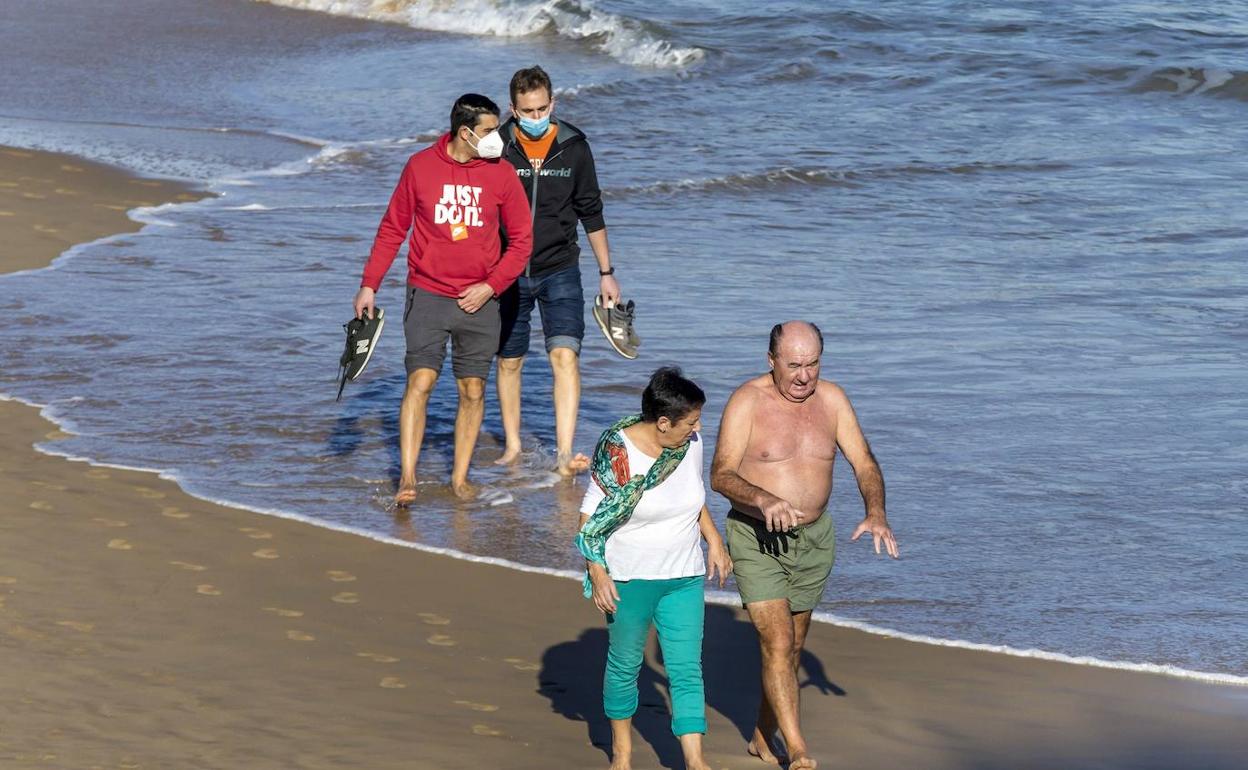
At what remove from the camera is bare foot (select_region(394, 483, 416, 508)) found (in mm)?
7961

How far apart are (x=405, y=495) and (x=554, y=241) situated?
1.39 metres

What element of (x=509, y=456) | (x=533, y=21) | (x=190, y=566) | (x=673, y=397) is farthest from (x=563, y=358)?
(x=533, y=21)

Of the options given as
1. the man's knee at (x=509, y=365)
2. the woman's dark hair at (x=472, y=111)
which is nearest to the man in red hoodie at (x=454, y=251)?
the woman's dark hair at (x=472, y=111)

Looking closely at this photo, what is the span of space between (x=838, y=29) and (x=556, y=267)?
18.1 m

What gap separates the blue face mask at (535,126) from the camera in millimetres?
7980

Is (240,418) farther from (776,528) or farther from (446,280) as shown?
(776,528)

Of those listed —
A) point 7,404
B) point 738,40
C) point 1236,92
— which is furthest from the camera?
point 738,40

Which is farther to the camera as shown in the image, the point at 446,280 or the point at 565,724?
the point at 446,280

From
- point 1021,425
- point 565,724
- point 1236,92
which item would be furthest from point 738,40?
point 565,724

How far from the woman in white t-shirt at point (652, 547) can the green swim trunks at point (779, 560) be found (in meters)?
0.22

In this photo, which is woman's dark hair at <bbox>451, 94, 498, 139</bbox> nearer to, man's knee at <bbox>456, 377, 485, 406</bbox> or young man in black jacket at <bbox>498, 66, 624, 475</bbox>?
young man in black jacket at <bbox>498, 66, 624, 475</bbox>

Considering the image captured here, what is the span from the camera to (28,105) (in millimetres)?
20016

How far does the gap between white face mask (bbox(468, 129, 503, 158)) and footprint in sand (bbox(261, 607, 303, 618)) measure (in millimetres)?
→ 2141

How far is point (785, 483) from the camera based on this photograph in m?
5.50
